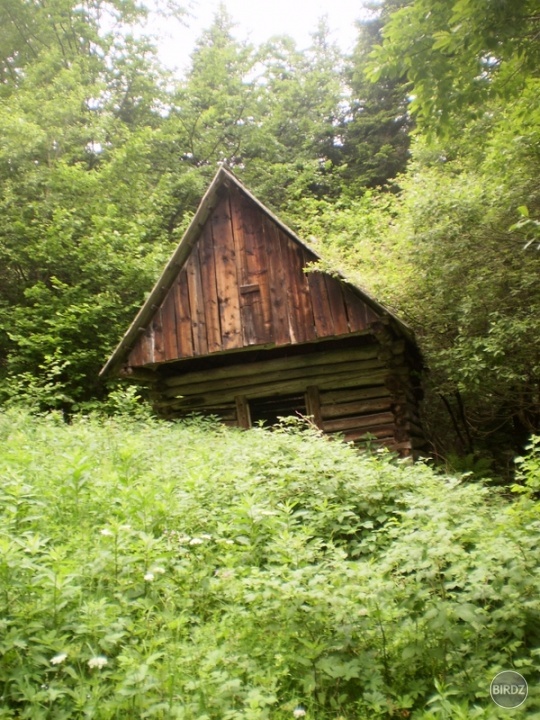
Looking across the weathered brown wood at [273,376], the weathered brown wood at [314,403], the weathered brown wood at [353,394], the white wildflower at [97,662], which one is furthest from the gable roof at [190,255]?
the white wildflower at [97,662]

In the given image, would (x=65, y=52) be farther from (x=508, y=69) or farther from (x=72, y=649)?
(x=72, y=649)

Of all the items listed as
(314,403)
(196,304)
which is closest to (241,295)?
(196,304)

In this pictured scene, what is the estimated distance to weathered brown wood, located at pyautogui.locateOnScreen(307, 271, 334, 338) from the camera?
9.48 m

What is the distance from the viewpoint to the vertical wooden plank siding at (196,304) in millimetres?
10180

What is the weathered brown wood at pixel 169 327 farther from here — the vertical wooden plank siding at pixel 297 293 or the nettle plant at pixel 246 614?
the nettle plant at pixel 246 614

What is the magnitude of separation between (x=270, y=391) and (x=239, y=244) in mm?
2876

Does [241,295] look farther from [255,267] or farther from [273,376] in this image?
[273,376]

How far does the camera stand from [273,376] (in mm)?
10641

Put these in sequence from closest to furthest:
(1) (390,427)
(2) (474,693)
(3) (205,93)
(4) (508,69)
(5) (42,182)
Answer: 1. (2) (474,693)
2. (4) (508,69)
3. (1) (390,427)
4. (5) (42,182)
5. (3) (205,93)

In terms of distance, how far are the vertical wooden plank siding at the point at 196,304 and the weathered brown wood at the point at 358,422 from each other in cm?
267

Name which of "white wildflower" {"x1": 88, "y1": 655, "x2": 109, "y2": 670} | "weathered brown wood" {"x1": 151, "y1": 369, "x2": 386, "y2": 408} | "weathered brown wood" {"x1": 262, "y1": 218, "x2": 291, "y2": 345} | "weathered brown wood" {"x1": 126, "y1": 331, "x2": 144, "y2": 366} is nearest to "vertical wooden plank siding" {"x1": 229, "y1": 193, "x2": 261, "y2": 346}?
"weathered brown wood" {"x1": 262, "y1": 218, "x2": 291, "y2": 345}

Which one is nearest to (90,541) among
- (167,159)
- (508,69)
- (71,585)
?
(71,585)

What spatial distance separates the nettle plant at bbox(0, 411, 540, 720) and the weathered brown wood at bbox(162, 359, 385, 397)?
5.64 m

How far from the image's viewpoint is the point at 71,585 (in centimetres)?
322
